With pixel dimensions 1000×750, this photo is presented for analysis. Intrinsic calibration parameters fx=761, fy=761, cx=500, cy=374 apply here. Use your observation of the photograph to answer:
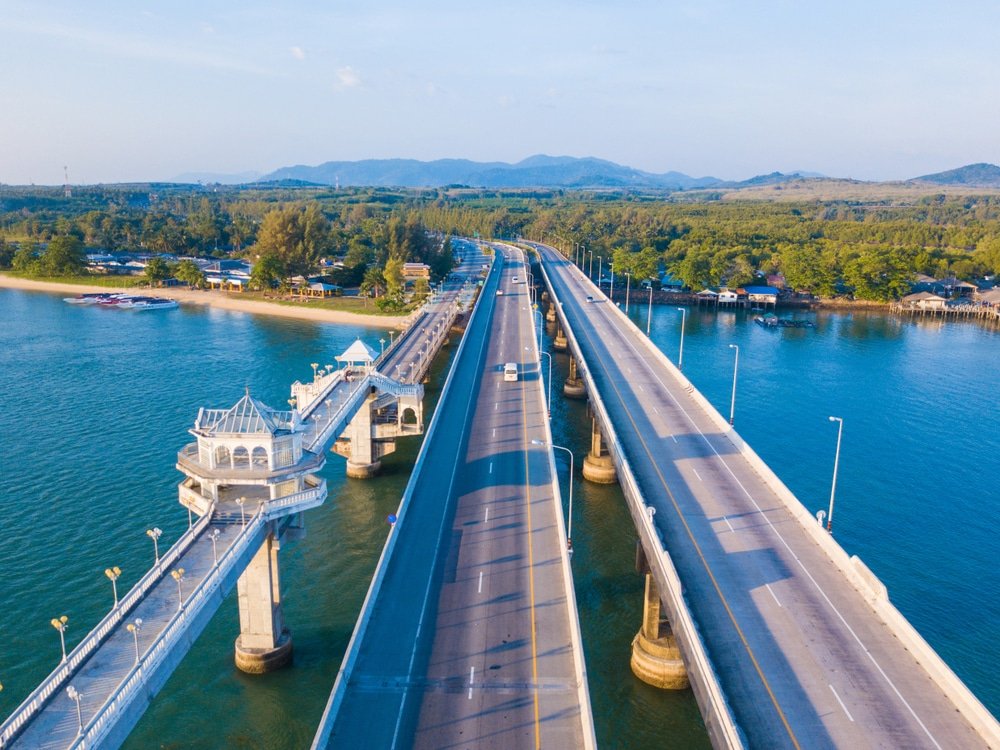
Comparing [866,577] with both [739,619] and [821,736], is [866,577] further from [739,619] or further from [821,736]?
[821,736]

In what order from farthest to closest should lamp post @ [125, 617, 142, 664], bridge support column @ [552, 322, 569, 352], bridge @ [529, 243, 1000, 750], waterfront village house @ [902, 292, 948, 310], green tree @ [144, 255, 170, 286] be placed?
1. green tree @ [144, 255, 170, 286]
2. waterfront village house @ [902, 292, 948, 310]
3. bridge support column @ [552, 322, 569, 352]
4. bridge @ [529, 243, 1000, 750]
5. lamp post @ [125, 617, 142, 664]

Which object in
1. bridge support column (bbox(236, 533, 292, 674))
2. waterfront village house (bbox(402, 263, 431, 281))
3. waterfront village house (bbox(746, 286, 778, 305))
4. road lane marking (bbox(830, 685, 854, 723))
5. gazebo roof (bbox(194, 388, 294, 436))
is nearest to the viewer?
road lane marking (bbox(830, 685, 854, 723))

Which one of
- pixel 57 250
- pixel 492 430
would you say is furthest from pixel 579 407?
pixel 57 250

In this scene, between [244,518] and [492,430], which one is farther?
[492,430]

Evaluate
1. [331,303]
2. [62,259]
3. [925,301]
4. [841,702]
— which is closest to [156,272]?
[62,259]

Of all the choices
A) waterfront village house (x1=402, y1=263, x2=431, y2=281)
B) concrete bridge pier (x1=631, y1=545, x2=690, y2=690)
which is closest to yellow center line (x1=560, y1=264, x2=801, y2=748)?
concrete bridge pier (x1=631, y1=545, x2=690, y2=690)

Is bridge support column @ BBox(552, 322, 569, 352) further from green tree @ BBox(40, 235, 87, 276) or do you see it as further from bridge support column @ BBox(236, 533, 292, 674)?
green tree @ BBox(40, 235, 87, 276)

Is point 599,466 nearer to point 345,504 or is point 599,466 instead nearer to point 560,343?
point 345,504
